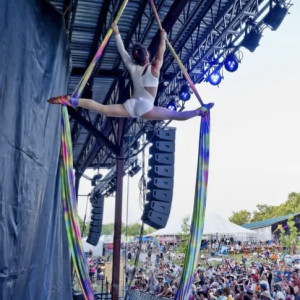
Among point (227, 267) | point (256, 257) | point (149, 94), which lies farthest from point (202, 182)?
point (256, 257)

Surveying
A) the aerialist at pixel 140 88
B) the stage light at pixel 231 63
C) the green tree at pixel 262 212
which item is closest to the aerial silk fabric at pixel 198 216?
the aerialist at pixel 140 88

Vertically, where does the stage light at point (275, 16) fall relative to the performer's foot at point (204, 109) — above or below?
above

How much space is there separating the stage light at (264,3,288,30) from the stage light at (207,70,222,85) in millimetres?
1795

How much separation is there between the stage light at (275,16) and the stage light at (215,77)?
5.89ft

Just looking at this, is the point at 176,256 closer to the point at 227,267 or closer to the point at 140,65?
the point at 227,267

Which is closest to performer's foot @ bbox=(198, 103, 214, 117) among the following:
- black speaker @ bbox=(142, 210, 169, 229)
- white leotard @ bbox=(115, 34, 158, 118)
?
white leotard @ bbox=(115, 34, 158, 118)

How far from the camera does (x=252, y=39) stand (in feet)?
21.1

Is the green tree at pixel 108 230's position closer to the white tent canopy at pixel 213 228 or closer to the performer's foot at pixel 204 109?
the white tent canopy at pixel 213 228

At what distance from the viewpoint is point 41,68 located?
3.02m

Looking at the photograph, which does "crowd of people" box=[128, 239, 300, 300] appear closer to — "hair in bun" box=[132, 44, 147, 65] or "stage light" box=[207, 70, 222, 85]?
"stage light" box=[207, 70, 222, 85]

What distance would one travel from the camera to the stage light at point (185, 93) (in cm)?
813

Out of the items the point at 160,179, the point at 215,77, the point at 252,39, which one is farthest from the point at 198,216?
the point at 215,77

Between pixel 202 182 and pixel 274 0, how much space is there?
3.86 m

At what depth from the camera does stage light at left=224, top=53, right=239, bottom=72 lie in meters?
7.05
